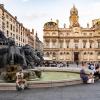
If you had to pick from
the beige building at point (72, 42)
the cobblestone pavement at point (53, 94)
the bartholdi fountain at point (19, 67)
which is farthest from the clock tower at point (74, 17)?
the cobblestone pavement at point (53, 94)

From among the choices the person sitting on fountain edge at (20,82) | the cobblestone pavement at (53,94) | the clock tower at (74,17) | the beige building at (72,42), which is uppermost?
the clock tower at (74,17)

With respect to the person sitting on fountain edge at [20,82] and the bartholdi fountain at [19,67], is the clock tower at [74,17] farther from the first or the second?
the person sitting on fountain edge at [20,82]

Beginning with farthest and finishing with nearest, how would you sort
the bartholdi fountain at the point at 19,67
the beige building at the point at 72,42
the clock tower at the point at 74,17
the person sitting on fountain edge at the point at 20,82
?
the clock tower at the point at 74,17, the beige building at the point at 72,42, the bartholdi fountain at the point at 19,67, the person sitting on fountain edge at the point at 20,82

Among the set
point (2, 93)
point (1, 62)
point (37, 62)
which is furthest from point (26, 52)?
point (2, 93)

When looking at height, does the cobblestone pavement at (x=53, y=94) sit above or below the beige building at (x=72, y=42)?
below

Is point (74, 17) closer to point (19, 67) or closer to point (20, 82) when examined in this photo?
point (19, 67)

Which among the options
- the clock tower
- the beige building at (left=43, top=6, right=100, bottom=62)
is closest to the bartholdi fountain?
the beige building at (left=43, top=6, right=100, bottom=62)

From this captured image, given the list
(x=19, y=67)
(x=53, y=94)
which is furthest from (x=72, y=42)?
(x=53, y=94)

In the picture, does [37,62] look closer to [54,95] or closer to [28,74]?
[28,74]

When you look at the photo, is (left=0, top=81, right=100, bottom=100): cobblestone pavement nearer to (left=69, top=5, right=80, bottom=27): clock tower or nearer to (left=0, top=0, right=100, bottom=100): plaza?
(left=0, top=0, right=100, bottom=100): plaza

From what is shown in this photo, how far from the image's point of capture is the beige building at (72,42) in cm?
10469

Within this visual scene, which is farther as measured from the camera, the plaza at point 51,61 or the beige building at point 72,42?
the beige building at point 72,42

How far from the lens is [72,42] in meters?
107

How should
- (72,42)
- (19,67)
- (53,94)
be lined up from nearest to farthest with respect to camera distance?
(53,94), (19,67), (72,42)
